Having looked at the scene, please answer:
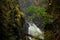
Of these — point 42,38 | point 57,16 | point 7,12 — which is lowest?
point 42,38

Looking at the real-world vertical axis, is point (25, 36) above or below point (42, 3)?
below

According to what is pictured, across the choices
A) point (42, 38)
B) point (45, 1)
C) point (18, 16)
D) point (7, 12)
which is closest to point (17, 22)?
point (18, 16)

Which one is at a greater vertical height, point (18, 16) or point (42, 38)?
point (18, 16)

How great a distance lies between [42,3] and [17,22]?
1.05 m

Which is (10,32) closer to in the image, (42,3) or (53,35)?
(53,35)

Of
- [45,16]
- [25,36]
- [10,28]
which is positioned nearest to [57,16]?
[45,16]

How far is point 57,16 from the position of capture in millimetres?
Result: 2443

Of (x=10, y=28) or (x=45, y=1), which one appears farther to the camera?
(x=45, y=1)

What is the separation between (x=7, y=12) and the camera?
2.02 meters

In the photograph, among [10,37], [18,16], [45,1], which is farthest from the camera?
[45,1]

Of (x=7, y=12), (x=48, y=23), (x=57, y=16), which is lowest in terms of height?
(x=48, y=23)

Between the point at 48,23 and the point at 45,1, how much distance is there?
26.1 inches

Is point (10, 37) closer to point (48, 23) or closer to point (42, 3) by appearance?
point (48, 23)

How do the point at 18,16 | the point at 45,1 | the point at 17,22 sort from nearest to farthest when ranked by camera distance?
the point at 17,22
the point at 18,16
the point at 45,1
